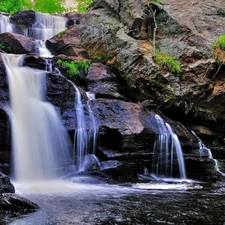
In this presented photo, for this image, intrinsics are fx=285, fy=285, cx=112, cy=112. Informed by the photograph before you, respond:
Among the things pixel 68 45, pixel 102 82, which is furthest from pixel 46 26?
pixel 102 82

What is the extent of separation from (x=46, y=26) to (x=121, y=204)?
16780 millimetres

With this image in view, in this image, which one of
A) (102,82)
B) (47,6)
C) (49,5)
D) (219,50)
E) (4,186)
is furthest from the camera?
(49,5)

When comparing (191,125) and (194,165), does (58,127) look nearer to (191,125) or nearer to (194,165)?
(194,165)

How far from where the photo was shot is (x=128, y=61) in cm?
1267

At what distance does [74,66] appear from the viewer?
1220 centimetres

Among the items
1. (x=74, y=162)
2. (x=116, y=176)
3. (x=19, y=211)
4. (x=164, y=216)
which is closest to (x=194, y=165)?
(x=116, y=176)

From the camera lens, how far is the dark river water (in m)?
4.38

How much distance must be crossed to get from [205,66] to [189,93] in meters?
1.35

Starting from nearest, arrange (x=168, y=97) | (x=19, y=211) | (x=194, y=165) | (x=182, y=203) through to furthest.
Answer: (x=19, y=211) → (x=182, y=203) → (x=194, y=165) → (x=168, y=97)

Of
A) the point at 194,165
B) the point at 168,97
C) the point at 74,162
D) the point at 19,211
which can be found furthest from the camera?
the point at 168,97

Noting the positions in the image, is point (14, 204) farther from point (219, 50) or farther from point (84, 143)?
point (219, 50)

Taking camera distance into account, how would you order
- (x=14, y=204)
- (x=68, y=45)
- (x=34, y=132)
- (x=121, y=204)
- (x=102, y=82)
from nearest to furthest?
(x=14, y=204) → (x=121, y=204) → (x=34, y=132) → (x=102, y=82) → (x=68, y=45)

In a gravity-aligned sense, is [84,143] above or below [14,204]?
above

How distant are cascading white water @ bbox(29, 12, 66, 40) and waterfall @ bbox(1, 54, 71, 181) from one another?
8.68m
